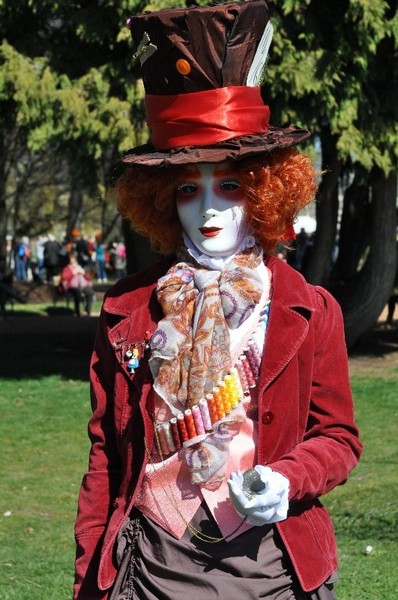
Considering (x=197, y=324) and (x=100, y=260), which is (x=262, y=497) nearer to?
(x=197, y=324)

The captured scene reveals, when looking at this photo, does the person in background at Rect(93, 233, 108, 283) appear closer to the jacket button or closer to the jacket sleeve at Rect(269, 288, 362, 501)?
the jacket sleeve at Rect(269, 288, 362, 501)

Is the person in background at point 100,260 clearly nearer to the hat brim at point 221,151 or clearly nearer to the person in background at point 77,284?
the person in background at point 77,284

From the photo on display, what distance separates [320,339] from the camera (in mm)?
2889

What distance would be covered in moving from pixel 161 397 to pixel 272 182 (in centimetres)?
66

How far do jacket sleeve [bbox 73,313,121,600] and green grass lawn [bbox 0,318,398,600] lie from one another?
9.37 feet

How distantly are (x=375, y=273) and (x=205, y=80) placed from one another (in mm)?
11661

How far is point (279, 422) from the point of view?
2771 mm

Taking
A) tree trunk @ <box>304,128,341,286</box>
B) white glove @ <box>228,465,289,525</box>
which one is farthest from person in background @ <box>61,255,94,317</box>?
white glove @ <box>228,465,289,525</box>

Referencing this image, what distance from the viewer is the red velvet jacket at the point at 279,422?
276cm

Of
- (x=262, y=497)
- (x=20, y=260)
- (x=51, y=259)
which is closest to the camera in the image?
(x=262, y=497)

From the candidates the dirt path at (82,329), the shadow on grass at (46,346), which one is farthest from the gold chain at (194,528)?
the dirt path at (82,329)

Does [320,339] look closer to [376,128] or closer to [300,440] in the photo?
[300,440]

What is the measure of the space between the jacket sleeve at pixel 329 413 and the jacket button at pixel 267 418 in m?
0.09

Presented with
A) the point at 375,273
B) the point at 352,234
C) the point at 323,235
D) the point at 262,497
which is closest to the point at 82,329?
the point at 352,234
